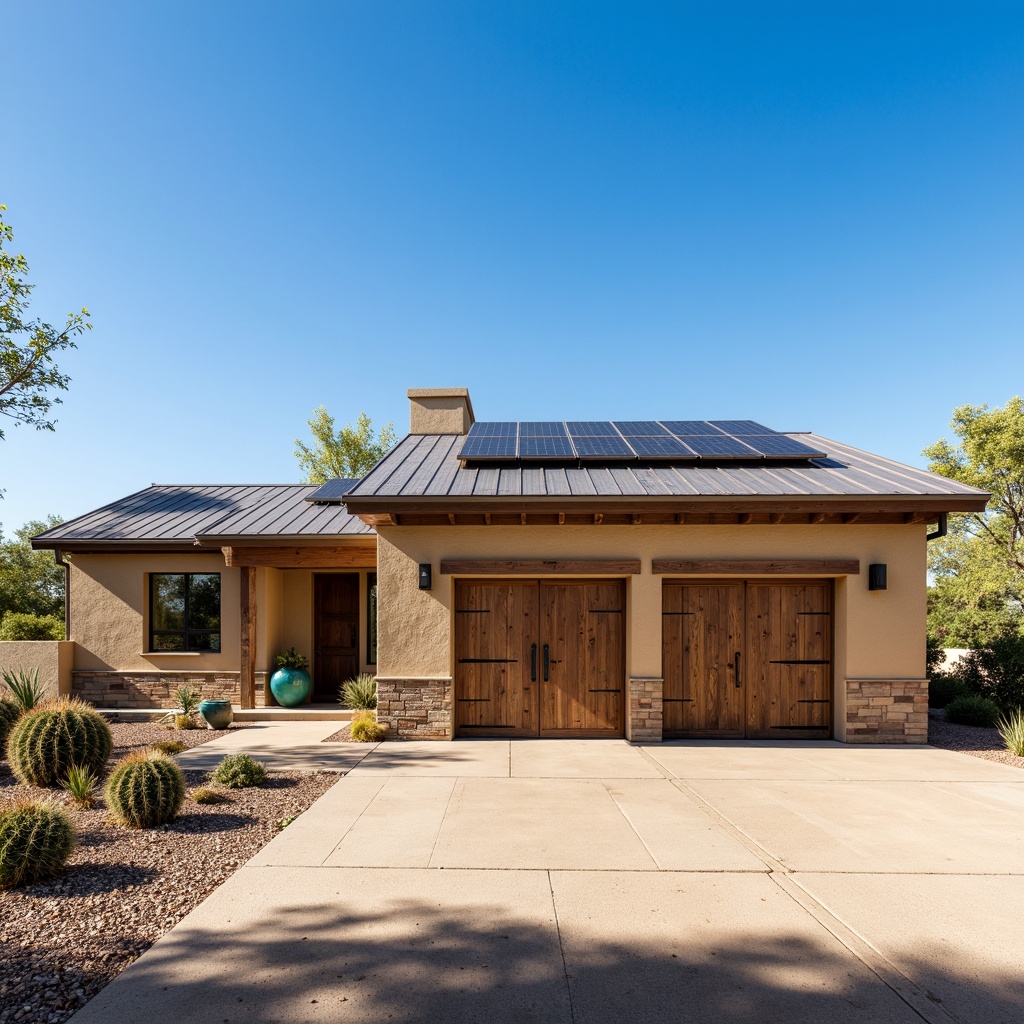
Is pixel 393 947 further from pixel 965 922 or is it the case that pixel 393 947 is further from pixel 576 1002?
pixel 965 922

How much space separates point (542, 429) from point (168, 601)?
336 inches

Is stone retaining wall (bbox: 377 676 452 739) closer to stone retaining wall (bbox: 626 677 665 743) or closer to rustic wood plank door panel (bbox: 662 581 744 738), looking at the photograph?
stone retaining wall (bbox: 626 677 665 743)

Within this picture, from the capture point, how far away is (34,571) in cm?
2773

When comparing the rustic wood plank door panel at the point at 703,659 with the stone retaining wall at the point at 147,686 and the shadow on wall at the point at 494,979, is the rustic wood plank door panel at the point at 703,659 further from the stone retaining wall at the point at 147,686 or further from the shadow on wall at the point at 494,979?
the stone retaining wall at the point at 147,686

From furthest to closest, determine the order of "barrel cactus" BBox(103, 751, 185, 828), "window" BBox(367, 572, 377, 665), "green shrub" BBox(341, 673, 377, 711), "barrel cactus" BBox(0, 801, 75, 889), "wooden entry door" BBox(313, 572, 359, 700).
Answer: "wooden entry door" BBox(313, 572, 359, 700) → "window" BBox(367, 572, 377, 665) → "green shrub" BBox(341, 673, 377, 711) → "barrel cactus" BBox(103, 751, 185, 828) → "barrel cactus" BBox(0, 801, 75, 889)

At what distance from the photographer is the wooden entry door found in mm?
12320

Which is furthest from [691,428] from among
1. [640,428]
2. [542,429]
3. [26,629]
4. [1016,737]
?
[26,629]

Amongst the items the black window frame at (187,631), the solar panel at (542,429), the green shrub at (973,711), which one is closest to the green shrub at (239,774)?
the black window frame at (187,631)

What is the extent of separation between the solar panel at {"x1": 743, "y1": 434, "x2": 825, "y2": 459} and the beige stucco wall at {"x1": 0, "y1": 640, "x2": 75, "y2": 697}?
13.6 m

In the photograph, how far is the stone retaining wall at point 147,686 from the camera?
11664 mm

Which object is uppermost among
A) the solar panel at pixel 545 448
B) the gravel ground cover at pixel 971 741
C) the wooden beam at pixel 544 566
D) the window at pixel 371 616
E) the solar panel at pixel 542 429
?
the solar panel at pixel 542 429

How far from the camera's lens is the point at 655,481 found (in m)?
9.10

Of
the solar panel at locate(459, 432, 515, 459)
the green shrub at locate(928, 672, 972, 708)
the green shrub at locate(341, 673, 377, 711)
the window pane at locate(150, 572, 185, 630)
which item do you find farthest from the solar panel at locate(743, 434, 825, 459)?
the window pane at locate(150, 572, 185, 630)

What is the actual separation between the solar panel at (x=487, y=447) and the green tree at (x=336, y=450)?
1895 cm
